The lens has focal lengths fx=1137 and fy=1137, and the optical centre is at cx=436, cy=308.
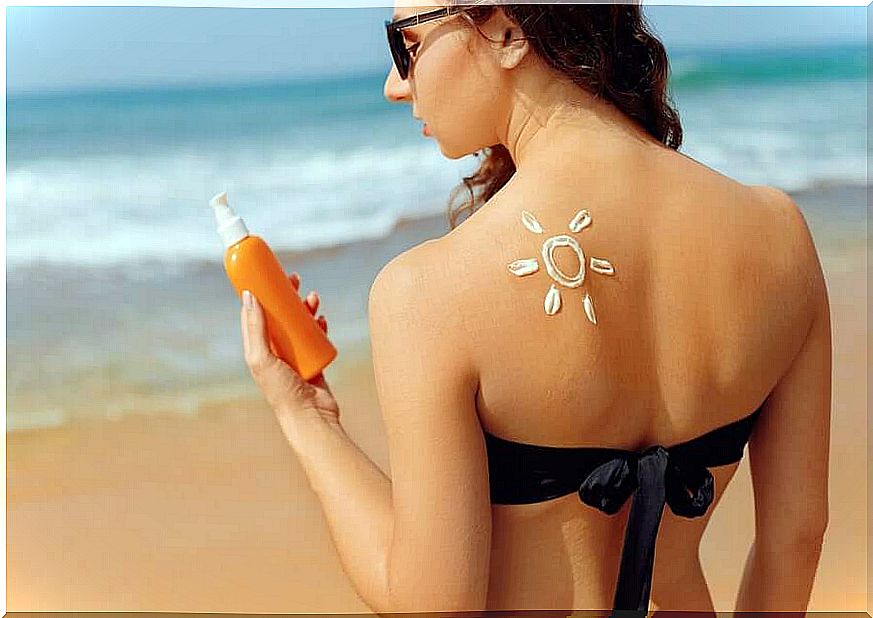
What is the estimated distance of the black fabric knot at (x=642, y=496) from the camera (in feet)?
3.31

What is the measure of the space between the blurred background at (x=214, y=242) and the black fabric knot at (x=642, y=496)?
1.85ft

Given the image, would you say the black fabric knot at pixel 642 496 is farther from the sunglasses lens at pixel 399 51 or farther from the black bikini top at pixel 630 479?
the sunglasses lens at pixel 399 51

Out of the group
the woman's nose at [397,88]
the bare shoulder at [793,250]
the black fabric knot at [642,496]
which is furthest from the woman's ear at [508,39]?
the black fabric knot at [642,496]

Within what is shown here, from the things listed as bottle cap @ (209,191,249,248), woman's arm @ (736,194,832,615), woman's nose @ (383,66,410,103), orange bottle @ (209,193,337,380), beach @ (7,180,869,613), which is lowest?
beach @ (7,180,869,613)

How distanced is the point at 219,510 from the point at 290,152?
489mm

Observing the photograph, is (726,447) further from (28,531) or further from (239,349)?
(28,531)

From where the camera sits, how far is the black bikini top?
1.00 m

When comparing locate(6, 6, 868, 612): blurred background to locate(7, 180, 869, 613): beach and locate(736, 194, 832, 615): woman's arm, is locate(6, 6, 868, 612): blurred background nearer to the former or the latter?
locate(7, 180, 869, 613): beach

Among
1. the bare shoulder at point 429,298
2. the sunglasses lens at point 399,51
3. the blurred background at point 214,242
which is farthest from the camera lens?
the blurred background at point 214,242

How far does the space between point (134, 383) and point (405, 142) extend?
488mm

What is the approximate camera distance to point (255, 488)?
1.53 meters

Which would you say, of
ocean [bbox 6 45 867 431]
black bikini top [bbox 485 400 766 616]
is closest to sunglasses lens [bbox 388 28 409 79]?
black bikini top [bbox 485 400 766 616]

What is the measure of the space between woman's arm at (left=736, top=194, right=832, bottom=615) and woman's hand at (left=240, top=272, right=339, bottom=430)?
0.44 metres

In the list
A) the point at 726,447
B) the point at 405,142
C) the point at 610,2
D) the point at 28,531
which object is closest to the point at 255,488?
the point at 28,531
